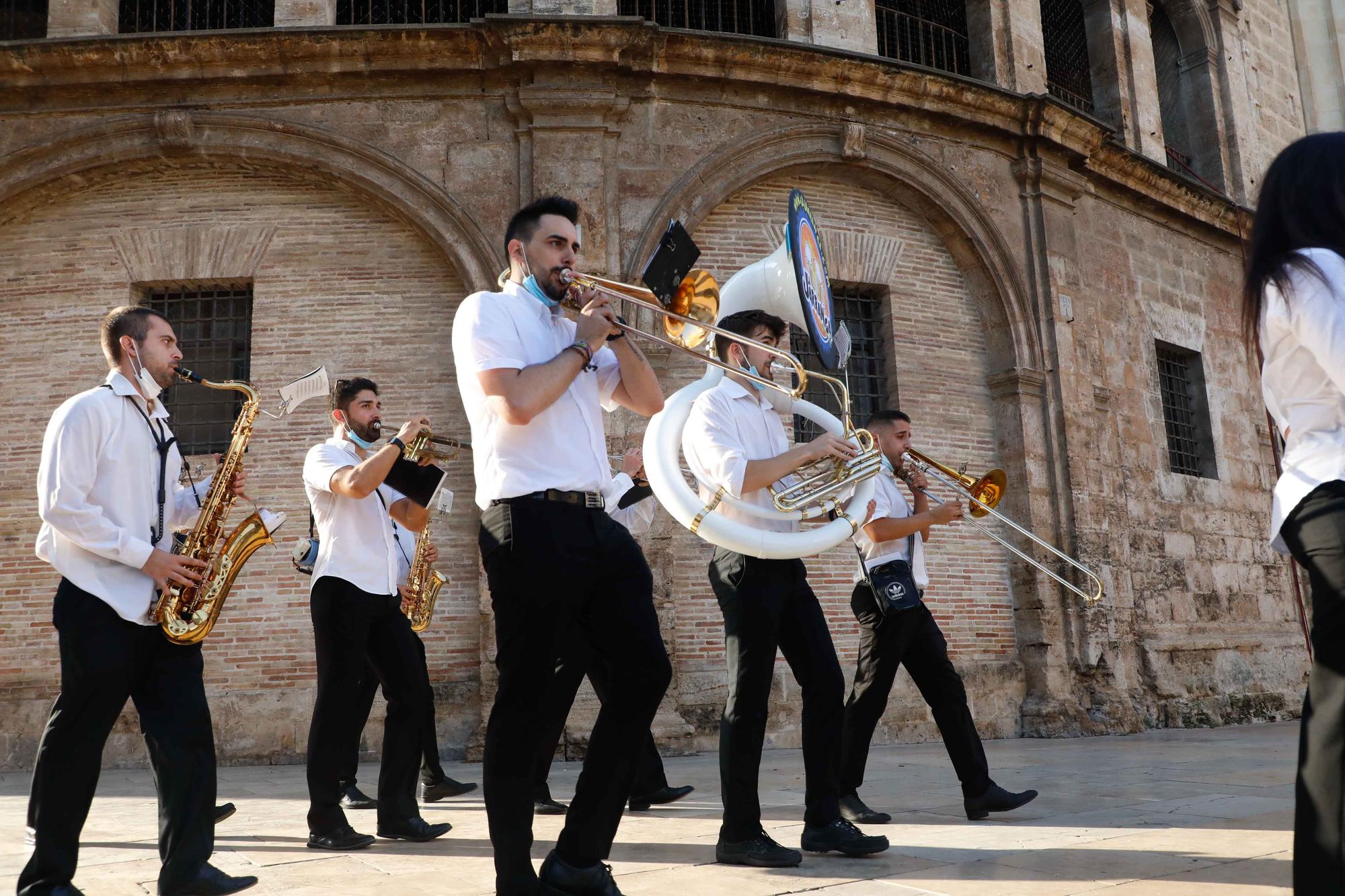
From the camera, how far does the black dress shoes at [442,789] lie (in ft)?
19.0

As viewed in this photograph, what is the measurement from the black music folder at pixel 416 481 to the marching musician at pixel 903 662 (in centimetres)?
202

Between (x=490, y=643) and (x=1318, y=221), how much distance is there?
7247 mm

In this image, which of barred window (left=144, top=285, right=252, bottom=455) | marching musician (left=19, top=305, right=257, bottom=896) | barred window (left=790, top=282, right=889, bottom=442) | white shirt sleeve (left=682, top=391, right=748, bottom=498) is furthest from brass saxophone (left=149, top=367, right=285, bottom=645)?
barred window (left=790, top=282, right=889, bottom=442)

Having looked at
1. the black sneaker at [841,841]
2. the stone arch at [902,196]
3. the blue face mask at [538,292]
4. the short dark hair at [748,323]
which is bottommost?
the black sneaker at [841,841]

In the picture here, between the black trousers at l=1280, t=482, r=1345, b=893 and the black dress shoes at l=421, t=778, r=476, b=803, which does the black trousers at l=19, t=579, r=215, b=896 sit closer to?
the black dress shoes at l=421, t=778, r=476, b=803

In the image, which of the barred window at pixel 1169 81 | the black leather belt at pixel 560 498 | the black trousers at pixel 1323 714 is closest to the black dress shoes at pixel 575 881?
the black leather belt at pixel 560 498

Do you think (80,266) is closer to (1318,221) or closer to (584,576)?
(584,576)

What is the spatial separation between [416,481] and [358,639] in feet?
3.34

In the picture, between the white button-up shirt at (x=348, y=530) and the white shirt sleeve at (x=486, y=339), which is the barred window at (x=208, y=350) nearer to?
the white button-up shirt at (x=348, y=530)

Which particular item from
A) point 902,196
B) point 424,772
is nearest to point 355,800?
point 424,772

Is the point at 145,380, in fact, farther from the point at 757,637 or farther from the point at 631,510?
the point at 631,510

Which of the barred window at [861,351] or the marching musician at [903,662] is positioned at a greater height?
the barred window at [861,351]

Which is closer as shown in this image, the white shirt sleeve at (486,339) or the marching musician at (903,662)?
the white shirt sleeve at (486,339)

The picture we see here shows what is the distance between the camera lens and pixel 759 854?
141 inches
